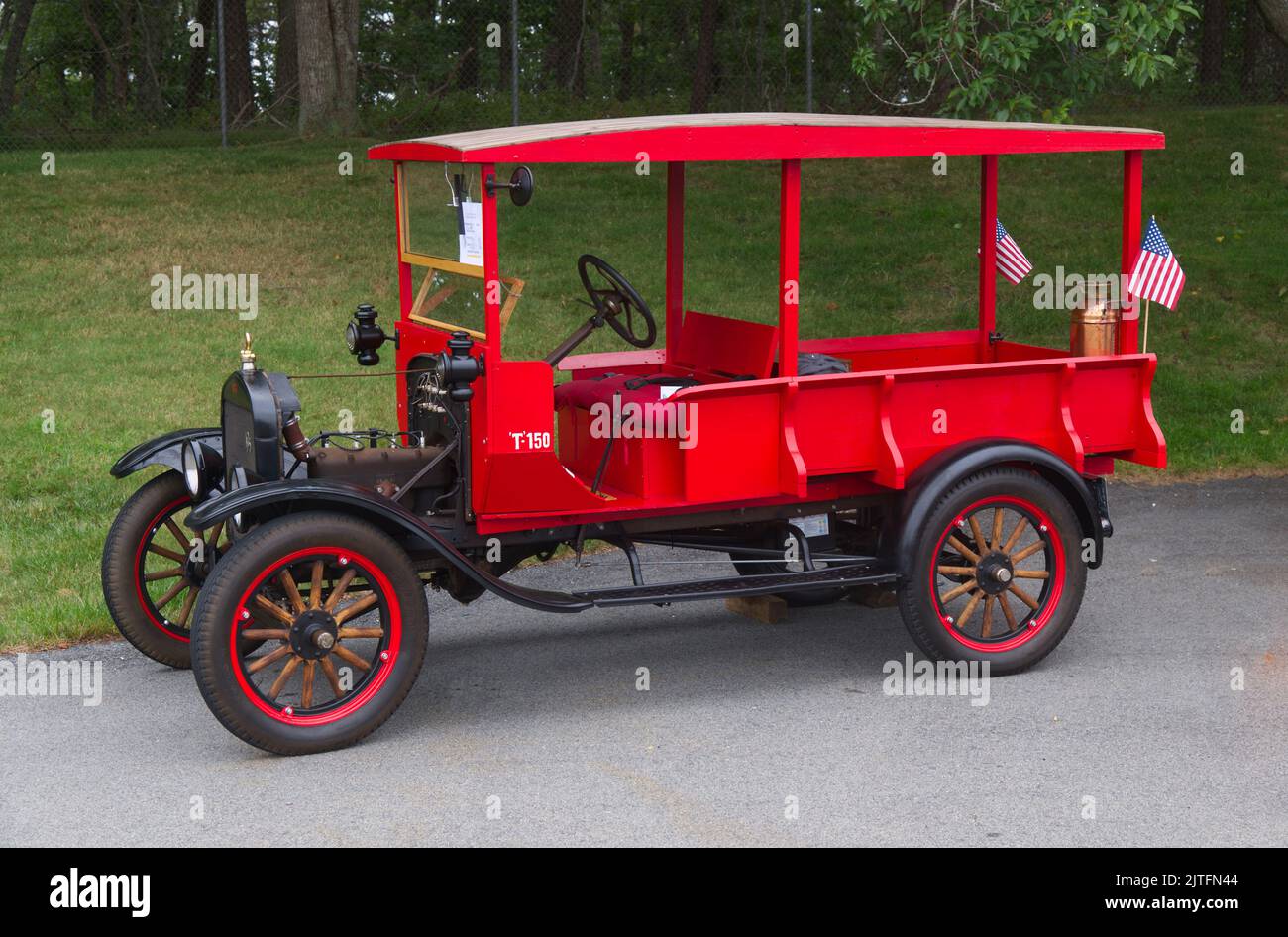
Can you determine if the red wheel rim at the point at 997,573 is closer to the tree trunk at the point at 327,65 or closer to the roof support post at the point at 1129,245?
the roof support post at the point at 1129,245

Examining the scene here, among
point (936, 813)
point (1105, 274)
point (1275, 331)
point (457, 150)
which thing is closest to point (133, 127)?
point (1105, 274)

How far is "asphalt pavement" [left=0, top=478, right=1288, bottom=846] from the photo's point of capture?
466 cm

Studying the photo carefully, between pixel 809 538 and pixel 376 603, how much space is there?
71.1 inches

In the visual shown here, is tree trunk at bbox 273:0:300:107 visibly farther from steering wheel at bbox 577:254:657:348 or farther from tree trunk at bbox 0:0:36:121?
steering wheel at bbox 577:254:657:348

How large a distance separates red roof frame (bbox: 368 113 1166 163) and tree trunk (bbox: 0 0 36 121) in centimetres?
1701

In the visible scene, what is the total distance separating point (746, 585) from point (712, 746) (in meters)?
0.71

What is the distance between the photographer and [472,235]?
18.7 ft

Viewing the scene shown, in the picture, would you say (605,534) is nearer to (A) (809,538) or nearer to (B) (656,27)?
(A) (809,538)

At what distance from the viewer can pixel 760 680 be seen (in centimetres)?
604

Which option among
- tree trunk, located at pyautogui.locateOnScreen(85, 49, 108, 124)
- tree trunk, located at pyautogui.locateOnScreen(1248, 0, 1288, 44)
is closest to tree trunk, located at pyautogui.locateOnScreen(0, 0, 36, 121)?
tree trunk, located at pyautogui.locateOnScreen(85, 49, 108, 124)

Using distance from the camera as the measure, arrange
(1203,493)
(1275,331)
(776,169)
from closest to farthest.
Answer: (1203,493) → (1275,331) → (776,169)

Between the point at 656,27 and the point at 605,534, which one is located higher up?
the point at 656,27

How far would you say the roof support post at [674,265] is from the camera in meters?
6.87

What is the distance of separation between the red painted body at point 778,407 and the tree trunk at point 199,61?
1713cm
